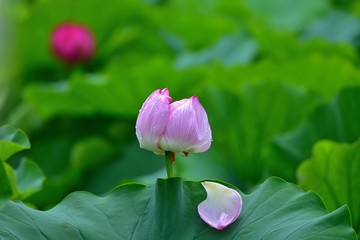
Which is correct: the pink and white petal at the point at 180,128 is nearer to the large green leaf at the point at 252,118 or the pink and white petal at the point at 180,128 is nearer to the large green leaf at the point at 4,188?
the large green leaf at the point at 4,188

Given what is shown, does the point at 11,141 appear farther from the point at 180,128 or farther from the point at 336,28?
the point at 336,28

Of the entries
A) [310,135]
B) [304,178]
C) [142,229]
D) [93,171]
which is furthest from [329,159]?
[93,171]

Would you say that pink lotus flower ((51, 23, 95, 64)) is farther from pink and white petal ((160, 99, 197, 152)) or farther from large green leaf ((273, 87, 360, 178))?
pink and white petal ((160, 99, 197, 152))

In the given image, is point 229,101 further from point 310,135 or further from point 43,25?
point 43,25

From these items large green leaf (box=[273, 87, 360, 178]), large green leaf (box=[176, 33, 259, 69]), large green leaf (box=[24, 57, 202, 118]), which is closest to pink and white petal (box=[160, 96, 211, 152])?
large green leaf (box=[273, 87, 360, 178])

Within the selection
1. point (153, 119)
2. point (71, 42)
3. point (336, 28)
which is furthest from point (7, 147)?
point (336, 28)
